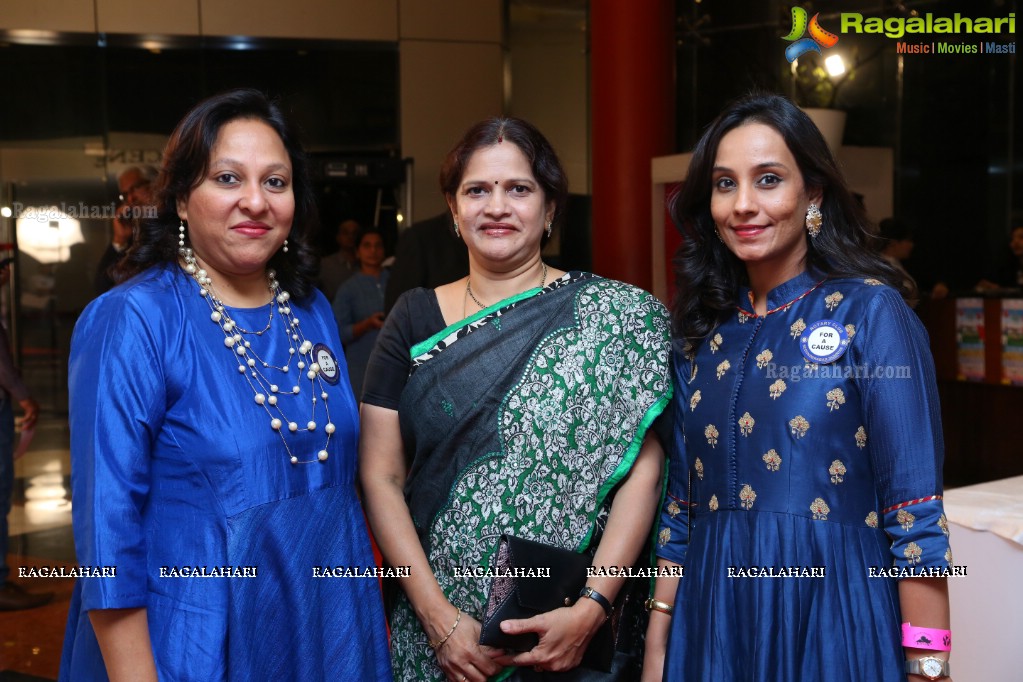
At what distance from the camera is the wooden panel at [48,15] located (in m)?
7.49

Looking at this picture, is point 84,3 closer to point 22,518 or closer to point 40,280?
point 40,280

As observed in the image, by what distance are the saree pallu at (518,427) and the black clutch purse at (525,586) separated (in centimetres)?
6

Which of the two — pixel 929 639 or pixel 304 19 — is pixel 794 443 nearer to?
pixel 929 639

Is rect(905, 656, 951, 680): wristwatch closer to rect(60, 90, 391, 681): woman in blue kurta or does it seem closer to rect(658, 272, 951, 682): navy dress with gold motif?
rect(658, 272, 951, 682): navy dress with gold motif

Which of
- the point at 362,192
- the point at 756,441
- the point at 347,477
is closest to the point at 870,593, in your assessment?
the point at 756,441

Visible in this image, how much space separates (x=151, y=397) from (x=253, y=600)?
364 mm

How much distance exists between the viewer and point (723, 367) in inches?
67.9

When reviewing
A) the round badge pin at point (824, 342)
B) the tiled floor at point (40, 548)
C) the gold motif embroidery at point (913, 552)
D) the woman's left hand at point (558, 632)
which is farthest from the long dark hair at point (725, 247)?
the tiled floor at point (40, 548)

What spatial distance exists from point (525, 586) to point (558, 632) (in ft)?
0.37

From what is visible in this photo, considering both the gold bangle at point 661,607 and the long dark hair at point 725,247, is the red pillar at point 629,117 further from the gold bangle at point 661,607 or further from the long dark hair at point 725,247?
the gold bangle at point 661,607

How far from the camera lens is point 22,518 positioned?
5438 mm

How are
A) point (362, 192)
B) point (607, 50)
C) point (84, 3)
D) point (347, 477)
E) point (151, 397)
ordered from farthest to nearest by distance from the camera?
point (362, 192), point (84, 3), point (607, 50), point (347, 477), point (151, 397)

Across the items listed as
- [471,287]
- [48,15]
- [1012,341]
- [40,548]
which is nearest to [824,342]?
[471,287]

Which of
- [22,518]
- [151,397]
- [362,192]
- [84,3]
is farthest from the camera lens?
[362,192]
